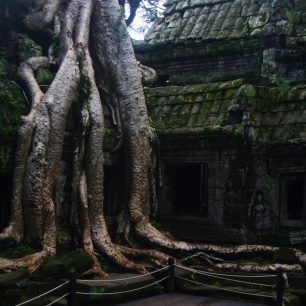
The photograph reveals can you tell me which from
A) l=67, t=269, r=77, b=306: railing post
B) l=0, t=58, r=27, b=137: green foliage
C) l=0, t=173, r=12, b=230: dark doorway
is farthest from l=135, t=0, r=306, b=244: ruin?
l=67, t=269, r=77, b=306: railing post

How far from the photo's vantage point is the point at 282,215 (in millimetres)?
9805

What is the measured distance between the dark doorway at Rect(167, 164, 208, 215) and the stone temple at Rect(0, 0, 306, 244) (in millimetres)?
22

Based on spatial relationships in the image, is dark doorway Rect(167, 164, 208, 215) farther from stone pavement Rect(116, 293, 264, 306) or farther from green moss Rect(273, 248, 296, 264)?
stone pavement Rect(116, 293, 264, 306)

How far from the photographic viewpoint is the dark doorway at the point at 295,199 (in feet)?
32.3

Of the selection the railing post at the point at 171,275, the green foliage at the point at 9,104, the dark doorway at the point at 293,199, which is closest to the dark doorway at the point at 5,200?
the green foliage at the point at 9,104

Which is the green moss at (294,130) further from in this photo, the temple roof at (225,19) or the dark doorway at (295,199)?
the temple roof at (225,19)

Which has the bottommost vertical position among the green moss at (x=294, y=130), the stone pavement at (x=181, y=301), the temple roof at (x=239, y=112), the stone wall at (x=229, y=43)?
the stone pavement at (x=181, y=301)

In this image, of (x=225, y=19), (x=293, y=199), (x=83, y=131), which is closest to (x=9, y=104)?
(x=83, y=131)

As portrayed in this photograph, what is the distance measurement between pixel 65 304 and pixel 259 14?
8528 millimetres

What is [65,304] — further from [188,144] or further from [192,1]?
[192,1]

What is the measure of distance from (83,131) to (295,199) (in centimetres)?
386

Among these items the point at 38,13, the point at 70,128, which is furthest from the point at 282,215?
the point at 38,13

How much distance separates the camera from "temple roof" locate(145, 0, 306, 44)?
12.0 meters

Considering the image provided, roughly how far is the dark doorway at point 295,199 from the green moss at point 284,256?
1.00m
